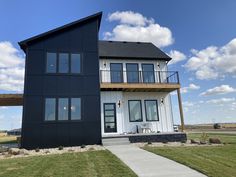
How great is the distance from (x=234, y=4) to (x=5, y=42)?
18992mm

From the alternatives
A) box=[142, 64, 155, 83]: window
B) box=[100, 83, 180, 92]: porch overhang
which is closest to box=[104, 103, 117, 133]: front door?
box=[100, 83, 180, 92]: porch overhang

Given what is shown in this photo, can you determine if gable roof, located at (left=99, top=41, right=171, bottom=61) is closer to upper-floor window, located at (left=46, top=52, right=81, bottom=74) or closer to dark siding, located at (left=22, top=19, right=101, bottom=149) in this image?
dark siding, located at (left=22, top=19, right=101, bottom=149)

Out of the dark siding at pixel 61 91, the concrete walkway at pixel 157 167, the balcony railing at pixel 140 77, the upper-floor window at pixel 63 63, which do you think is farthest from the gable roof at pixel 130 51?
the concrete walkway at pixel 157 167

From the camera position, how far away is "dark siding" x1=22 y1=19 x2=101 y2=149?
11078 mm

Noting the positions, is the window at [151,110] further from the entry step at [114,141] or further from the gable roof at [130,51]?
the gable roof at [130,51]

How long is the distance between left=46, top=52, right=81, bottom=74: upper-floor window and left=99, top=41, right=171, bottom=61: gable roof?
8.55ft

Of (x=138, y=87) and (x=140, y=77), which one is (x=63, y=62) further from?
(x=140, y=77)

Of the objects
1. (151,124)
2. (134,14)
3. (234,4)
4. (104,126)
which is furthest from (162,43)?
(104,126)

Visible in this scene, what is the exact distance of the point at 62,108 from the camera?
37.7 ft

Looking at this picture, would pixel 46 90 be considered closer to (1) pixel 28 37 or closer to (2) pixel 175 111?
(1) pixel 28 37

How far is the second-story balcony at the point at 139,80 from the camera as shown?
13.4m

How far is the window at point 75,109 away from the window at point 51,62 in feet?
7.16

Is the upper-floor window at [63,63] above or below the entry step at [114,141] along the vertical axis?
above

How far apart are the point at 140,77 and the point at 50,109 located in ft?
22.6
